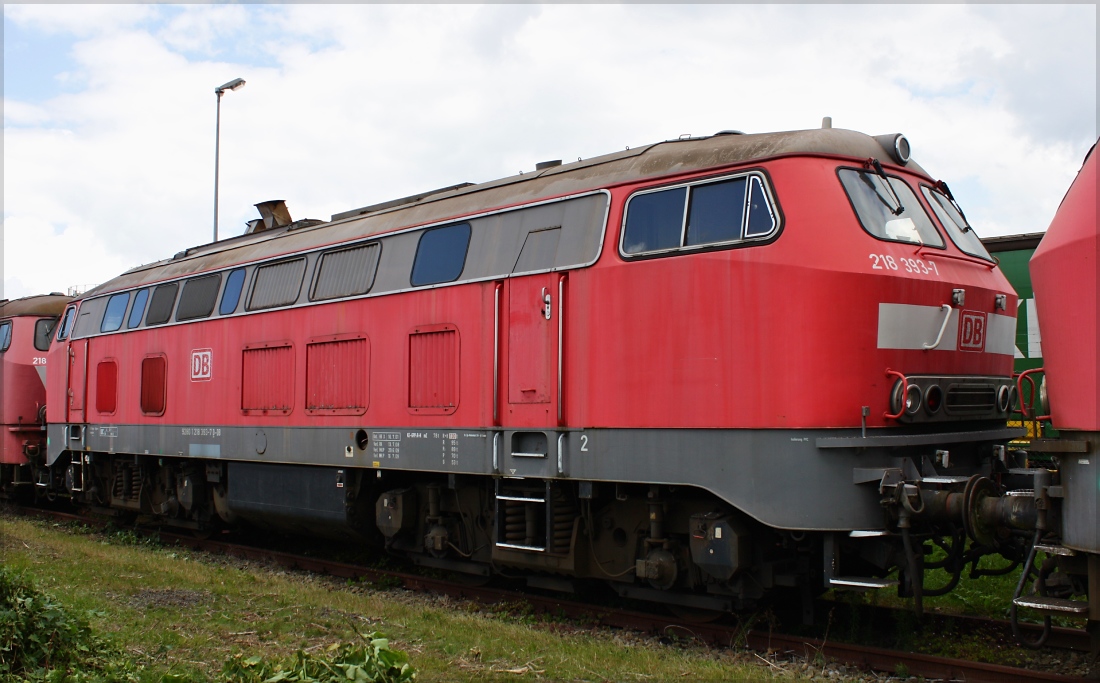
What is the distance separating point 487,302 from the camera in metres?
9.26

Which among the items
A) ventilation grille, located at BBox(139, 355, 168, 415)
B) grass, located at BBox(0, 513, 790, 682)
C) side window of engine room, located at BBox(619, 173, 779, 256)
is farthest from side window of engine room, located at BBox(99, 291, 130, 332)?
side window of engine room, located at BBox(619, 173, 779, 256)

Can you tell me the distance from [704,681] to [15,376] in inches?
691

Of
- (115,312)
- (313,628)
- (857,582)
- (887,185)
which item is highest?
(887,185)

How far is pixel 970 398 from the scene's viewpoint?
786 centimetres

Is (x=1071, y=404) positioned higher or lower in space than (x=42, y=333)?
lower

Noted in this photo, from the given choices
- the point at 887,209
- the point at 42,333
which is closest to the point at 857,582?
the point at 887,209

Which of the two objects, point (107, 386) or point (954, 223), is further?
point (107, 386)

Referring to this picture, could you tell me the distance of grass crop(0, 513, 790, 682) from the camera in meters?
6.92

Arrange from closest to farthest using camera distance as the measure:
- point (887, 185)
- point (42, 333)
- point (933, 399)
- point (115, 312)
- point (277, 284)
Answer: point (933, 399)
point (887, 185)
point (277, 284)
point (115, 312)
point (42, 333)

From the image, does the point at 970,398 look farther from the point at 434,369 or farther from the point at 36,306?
the point at 36,306

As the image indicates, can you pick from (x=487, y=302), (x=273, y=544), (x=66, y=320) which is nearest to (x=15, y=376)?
(x=66, y=320)

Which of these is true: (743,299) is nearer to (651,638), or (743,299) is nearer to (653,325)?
(653,325)

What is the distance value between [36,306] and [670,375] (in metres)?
17.3

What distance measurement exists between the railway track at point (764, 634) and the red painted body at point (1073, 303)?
2085 mm
